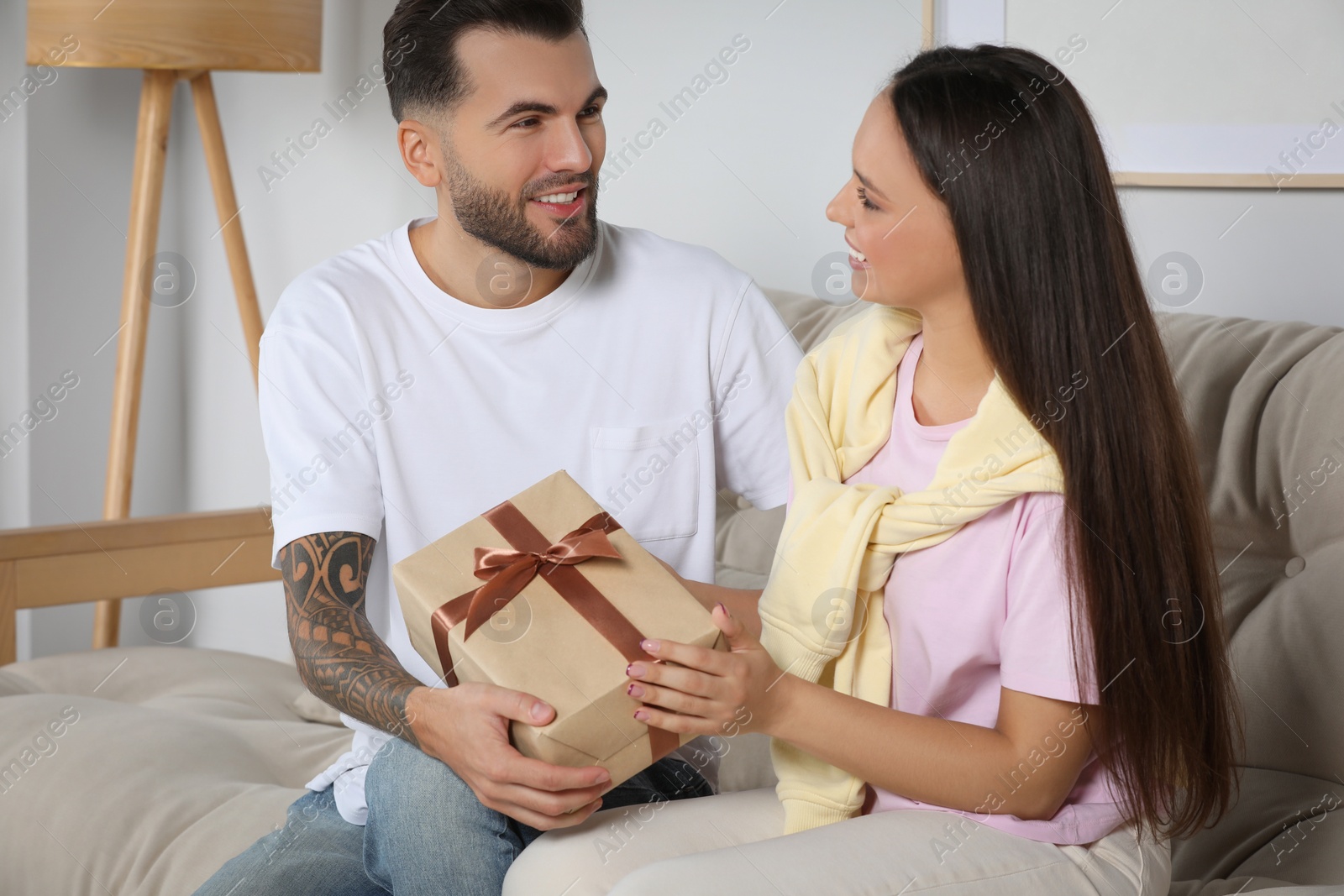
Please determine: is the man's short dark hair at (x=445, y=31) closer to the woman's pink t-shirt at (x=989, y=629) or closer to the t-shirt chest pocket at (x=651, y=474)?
the t-shirt chest pocket at (x=651, y=474)

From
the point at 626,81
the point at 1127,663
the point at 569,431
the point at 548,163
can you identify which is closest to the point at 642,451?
the point at 569,431

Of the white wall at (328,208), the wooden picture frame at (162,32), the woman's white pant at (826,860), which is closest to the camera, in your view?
the woman's white pant at (826,860)

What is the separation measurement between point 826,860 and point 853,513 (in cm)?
29

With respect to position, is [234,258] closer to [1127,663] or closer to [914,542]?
[914,542]

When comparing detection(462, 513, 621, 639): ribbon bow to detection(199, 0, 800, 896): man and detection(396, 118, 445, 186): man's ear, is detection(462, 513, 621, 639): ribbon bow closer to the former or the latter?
detection(199, 0, 800, 896): man

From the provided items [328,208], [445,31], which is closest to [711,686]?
[445,31]

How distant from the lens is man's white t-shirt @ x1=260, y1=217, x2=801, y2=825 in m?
1.26

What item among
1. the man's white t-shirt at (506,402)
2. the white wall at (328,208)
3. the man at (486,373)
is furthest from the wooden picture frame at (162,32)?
→ the man's white t-shirt at (506,402)

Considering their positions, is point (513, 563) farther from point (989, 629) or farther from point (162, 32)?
point (162, 32)

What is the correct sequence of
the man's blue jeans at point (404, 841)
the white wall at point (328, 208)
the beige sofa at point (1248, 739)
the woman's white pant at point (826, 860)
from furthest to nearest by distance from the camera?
1. the white wall at point (328, 208)
2. the beige sofa at point (1248, 739)
3. the man's blue jeans at point (404, 841)
4. the woman's white pant at point (826, 860)

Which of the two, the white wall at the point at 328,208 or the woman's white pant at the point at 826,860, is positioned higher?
the white wall at the point at 328,208

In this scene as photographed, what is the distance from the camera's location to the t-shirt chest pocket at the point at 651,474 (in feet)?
4.30

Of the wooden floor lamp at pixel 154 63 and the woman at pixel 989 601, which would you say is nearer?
the woman at pixel 989 601

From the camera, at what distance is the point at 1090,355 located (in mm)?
976
